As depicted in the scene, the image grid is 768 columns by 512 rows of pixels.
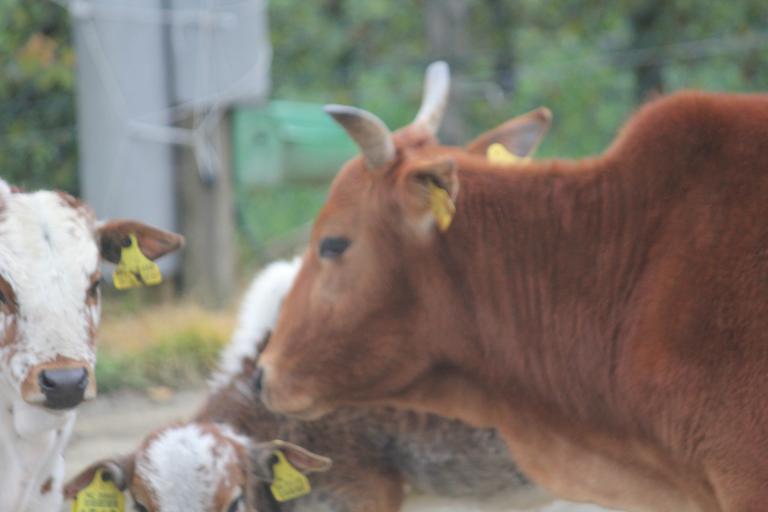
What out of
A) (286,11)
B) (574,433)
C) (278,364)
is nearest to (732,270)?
(574,433)

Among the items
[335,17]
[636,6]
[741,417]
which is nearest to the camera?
[741,417]

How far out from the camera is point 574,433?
4.18 m

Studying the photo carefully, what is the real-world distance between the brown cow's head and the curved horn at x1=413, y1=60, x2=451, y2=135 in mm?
175

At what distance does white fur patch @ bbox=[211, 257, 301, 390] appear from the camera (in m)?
5.66

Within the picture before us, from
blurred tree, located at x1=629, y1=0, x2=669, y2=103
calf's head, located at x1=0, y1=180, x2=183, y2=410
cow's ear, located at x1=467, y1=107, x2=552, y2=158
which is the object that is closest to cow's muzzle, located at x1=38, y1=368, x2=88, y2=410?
calf's head, located at x1=0, y1=180, x2=183, y2=410

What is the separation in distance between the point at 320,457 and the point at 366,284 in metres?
1.03

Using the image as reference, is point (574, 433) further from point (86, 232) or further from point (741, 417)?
point (86, 232)

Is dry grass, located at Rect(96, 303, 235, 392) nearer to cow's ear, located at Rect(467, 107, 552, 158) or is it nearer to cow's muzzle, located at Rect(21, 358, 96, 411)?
cow's ear, located at Rect(467, 107, 552, 158)

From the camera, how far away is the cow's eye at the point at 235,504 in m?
5.01

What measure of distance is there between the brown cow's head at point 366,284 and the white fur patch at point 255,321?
112 cm

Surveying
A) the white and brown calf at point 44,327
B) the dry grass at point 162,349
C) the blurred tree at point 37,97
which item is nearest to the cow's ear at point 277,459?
the white and brown calf at point 44,327

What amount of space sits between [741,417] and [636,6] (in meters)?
9.34

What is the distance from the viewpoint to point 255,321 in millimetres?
5703

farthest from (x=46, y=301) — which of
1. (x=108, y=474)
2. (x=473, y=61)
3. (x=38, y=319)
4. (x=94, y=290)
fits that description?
(x=473, y=61)
